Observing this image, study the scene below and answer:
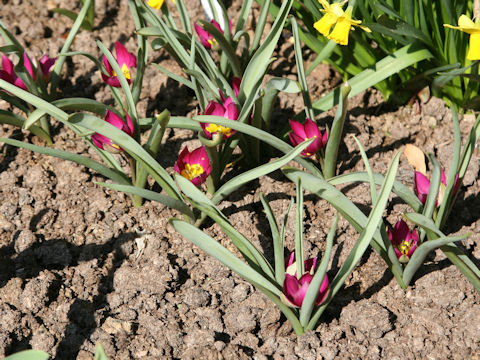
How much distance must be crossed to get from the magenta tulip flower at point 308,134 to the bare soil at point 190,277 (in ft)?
0.68

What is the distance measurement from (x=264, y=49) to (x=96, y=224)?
2.76ft

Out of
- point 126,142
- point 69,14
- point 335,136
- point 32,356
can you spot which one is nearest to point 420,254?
point 335,136

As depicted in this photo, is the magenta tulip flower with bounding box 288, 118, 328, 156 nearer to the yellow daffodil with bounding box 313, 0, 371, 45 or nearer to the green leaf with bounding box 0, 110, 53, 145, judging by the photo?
the yellow daffodil with bounding box 313, 0, 371, 45

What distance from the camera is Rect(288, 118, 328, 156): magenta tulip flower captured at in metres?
2.03

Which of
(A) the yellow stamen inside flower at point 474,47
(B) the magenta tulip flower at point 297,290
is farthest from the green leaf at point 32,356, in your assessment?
(A) the yellow stamen inside flower at point 474,47

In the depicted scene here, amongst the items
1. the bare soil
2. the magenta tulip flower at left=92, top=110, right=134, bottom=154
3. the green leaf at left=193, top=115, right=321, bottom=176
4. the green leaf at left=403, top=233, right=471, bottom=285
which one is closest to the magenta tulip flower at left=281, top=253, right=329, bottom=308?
the bare soil

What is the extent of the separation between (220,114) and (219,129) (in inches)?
2.7

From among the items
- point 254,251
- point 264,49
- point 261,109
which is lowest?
point 254,251

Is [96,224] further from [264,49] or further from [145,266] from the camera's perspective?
[264,49]

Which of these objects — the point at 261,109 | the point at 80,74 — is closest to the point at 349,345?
the point at 261,109

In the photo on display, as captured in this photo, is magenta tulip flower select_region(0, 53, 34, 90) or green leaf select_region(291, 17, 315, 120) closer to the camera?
green leaf select_region(291, 17, 315, 120)

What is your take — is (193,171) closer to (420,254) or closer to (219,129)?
(219,129)

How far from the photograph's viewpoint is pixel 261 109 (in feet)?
6.82

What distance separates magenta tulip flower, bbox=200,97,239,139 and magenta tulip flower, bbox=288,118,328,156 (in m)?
0.22
